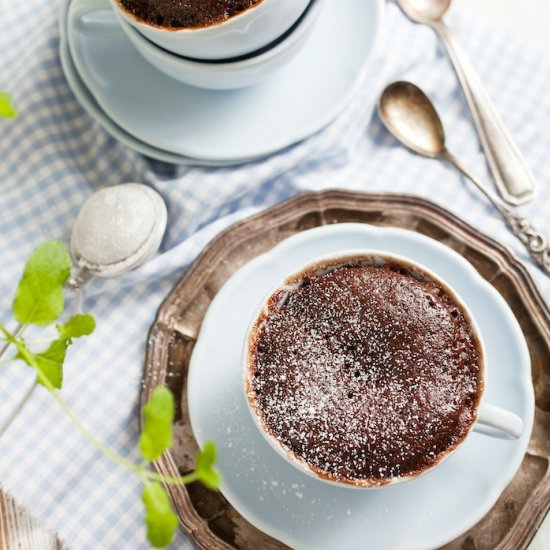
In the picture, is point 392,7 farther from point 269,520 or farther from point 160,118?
point 269,520

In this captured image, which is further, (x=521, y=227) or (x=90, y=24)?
(x=521, y=227)

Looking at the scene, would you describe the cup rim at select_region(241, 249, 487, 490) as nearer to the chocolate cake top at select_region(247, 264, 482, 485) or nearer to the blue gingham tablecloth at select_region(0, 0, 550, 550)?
the chocolate cake top at select_region(247, 264, 482, 485)

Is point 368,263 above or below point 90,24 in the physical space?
below

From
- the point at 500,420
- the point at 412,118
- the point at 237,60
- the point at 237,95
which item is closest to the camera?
the point at 500,420

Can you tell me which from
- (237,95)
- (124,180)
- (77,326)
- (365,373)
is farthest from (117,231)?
(365,373)

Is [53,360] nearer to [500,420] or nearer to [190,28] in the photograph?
[190,28]

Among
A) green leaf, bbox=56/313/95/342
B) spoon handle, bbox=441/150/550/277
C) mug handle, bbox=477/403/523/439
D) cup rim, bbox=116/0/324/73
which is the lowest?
mug handle, bbox=477/403/523/439

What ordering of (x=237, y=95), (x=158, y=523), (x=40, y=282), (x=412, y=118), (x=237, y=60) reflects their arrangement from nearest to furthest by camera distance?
(x=158, y=523), (x=40, y=282), (x=237, y=60), (x=237, y=95), (x=412, y=118)

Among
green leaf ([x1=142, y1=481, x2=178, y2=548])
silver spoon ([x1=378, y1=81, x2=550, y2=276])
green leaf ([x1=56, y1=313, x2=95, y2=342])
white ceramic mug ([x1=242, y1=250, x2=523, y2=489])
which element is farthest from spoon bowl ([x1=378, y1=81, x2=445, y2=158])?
green leaf ([x1=142, y1=481, x2=178, y2=548])
